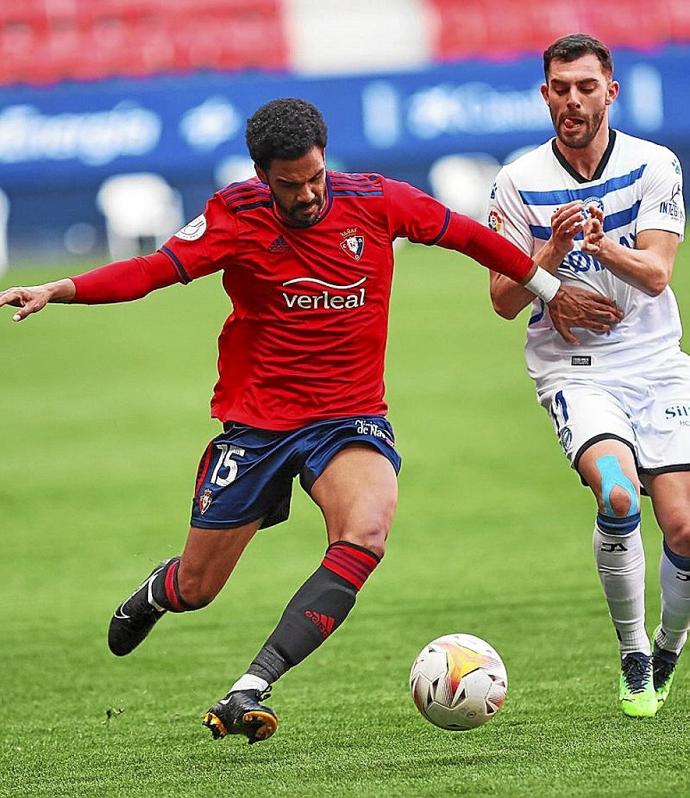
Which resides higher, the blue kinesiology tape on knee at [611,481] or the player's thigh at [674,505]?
the blue kinesiology tape on knee at [611,481]

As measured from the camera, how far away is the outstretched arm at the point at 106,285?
195 inches

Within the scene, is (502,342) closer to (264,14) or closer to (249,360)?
(264,14)

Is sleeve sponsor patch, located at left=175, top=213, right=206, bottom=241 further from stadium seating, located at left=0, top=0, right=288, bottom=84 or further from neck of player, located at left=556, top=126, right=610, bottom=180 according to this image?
stadium seating, located at left=0, top=0, right=288, bottom=84

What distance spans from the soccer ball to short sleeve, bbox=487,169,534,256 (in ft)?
5.25

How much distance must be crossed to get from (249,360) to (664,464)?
1.57 meters

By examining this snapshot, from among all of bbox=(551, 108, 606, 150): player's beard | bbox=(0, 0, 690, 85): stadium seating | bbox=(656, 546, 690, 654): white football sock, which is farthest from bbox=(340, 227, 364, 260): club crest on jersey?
bbox=(0, 0, 690, 85): stadium seating

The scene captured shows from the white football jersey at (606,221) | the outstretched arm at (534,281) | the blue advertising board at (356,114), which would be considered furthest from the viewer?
the blue advertising board at (356,114)

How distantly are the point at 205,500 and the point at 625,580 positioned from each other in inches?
62.1

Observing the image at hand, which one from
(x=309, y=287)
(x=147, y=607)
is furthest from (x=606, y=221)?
(x=147, y=607)

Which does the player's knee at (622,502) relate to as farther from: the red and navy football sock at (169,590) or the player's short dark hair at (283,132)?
the red and navy football sock at (169,590)

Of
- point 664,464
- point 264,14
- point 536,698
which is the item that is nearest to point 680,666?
point 536,698

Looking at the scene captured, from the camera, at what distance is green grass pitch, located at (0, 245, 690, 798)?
495 centimetres

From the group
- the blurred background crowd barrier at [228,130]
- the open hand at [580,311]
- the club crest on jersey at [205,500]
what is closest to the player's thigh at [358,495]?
the club crest on jersey at [205,500]

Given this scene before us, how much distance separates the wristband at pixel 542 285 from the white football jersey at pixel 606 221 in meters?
0.15
